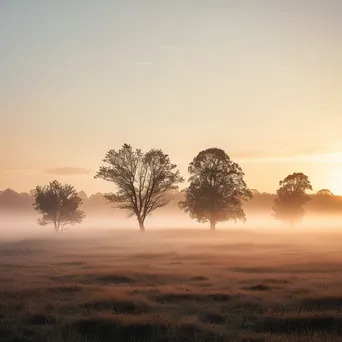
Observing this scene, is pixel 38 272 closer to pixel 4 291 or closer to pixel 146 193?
pixel 4 291

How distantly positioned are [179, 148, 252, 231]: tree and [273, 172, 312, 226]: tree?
72.0ft

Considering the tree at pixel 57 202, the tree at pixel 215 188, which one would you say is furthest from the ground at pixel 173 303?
the tree at pixel 57 202

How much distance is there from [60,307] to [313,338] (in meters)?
11.2

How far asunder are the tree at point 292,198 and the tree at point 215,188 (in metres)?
22.0

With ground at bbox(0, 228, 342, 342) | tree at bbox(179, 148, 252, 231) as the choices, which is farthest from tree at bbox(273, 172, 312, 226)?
ground at bbox(0, 228, 342, 342)

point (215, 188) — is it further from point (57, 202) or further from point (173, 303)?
point (173, 303)

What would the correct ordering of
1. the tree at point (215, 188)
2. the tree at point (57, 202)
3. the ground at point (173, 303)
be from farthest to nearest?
the tree at point (57, 202)
the tree at point (215, 188)
the ground at point (173, 303)

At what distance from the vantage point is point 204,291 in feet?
A: 81.3

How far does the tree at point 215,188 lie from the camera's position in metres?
73.9

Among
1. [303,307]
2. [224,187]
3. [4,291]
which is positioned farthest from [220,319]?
[224,187]

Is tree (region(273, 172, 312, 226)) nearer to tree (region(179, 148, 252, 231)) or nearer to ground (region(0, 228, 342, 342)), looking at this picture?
tree (region(179, 148, 252, 231))

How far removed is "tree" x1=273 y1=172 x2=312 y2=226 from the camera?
9275 cm

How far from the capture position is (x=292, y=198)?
3654 inches

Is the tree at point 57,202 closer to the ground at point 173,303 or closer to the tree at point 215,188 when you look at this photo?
the tree at point 215,188
